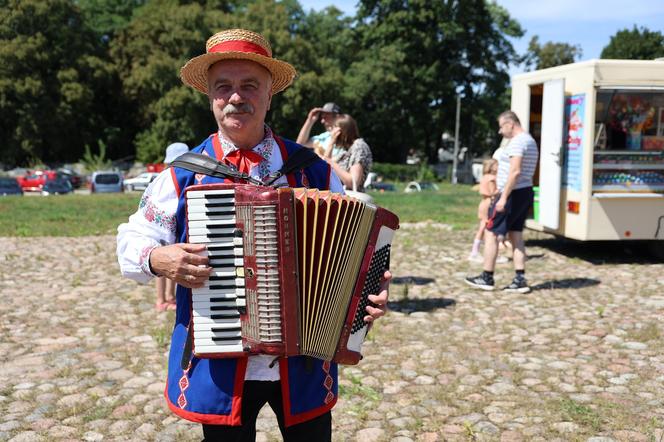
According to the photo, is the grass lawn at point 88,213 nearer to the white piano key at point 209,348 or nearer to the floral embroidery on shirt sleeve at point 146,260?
the floral embroidery on shirt sleeve at point 146,260

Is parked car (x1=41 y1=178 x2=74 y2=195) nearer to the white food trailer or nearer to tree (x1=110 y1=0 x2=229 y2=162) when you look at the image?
tree (x1=110 y1=0 x2=229 y2=162)

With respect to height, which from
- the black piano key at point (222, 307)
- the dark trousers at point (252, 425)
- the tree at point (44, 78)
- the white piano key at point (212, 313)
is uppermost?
the tree at point (44, 78)

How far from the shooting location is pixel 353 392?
187 inches

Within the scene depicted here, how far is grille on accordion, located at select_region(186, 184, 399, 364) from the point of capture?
7.47 ft

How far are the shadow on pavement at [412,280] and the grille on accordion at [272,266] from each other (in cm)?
609

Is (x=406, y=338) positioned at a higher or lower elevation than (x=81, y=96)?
lower

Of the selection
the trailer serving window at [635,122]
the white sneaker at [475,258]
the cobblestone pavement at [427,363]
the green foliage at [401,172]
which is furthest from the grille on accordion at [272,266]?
the green foliage at [401,172]

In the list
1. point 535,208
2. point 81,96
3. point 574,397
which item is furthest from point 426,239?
point 81,96

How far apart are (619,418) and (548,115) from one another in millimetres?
6512

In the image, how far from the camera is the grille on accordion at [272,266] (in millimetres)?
2275

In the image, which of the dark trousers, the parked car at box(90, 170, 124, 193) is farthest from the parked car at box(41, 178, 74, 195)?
the dark trousers

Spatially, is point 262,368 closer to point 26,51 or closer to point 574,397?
point 574,397

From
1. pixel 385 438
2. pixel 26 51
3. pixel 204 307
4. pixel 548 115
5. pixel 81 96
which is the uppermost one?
pixel 26 51

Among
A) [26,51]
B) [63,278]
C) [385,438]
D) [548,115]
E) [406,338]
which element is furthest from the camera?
[26,51]
